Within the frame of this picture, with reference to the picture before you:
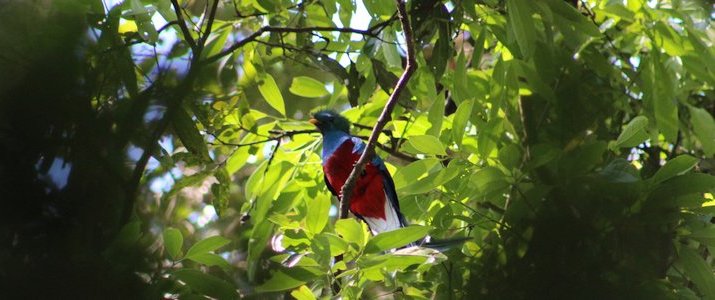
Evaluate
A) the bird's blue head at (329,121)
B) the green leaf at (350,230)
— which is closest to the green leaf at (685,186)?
the green leaf at (350,230)

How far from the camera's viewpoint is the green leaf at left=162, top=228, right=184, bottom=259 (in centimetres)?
108

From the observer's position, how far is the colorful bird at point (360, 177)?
124 inches

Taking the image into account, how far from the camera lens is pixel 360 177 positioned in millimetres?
3318

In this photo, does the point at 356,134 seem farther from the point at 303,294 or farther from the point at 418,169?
the point at 303,294

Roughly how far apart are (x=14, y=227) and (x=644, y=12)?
2529 mm

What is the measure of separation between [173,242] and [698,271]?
5.22 ft

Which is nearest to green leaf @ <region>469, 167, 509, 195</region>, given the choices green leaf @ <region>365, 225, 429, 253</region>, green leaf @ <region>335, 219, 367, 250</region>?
green leaf @ <region>365, 225, 429, 253</region>

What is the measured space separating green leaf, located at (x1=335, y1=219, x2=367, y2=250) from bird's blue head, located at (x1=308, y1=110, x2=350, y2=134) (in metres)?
1.47

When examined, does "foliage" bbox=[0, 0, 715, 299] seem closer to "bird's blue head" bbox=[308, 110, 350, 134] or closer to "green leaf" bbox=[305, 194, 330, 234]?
"green leaf" bbox=[305, 194, 330, 234]

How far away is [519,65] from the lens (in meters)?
2.46

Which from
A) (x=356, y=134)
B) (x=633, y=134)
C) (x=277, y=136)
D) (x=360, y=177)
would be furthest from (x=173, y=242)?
(x=356, y=134)

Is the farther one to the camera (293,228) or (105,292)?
(293,228)

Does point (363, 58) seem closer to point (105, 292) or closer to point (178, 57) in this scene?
point (178, 57)

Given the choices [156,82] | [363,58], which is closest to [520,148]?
[363,58]
